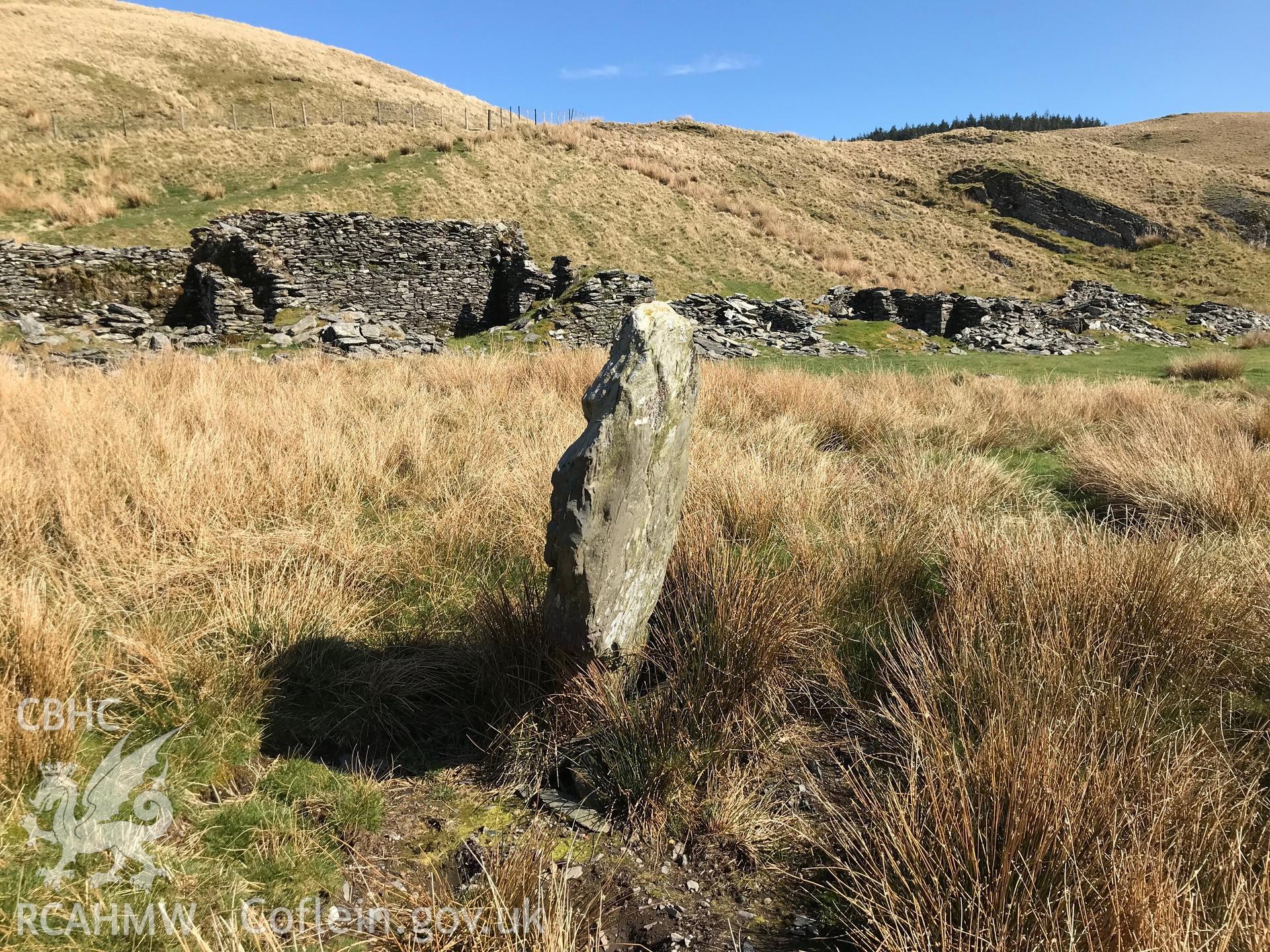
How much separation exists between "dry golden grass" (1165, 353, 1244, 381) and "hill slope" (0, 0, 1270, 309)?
14.3 m

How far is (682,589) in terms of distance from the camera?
322cm

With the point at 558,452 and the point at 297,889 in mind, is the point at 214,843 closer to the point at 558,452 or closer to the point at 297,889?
the point at 297,889

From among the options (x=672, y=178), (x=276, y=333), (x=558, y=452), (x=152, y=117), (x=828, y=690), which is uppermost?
(x=152, y=117)

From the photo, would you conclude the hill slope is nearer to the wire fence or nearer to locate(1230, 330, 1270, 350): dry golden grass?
the wire fence

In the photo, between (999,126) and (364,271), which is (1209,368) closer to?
(364,271)

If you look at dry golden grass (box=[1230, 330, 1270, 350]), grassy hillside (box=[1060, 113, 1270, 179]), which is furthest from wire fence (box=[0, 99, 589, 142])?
grassy hillside (box=[1060, 113, 1270, 179])

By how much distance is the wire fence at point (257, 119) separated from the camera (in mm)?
26984

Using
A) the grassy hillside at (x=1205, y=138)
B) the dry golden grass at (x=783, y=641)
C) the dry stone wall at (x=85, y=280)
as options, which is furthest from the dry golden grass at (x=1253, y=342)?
the grassy hillside at (x=1205, y=138)

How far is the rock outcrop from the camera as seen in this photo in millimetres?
44125

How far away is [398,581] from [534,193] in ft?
87.0

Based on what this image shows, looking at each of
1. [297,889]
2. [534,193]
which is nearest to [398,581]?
[297,889]

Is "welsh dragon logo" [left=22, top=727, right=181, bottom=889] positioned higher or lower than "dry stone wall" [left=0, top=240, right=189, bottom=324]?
lower

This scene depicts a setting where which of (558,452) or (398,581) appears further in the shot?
(558,452)

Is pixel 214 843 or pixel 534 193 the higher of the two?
pixel 534 193
